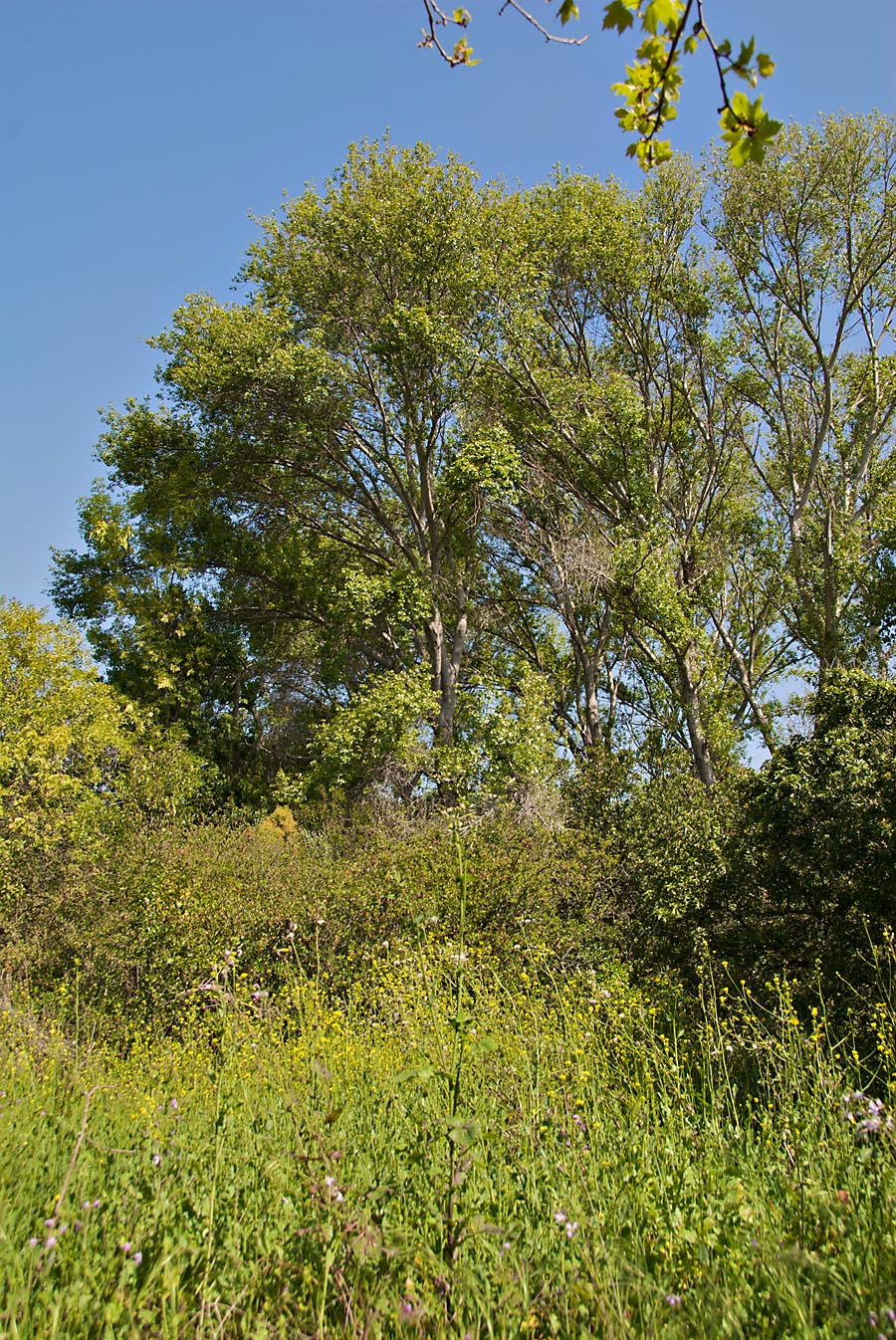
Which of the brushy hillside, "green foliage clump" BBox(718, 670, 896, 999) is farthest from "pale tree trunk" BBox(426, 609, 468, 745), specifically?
the brushy hillside

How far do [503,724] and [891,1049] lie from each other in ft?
39.8

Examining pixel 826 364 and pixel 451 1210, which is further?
pixel 826 364

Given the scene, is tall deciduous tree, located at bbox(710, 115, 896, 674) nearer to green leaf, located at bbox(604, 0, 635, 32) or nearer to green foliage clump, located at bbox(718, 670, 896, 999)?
green foliage clump, located at bbox(718, 670, 896, 999)

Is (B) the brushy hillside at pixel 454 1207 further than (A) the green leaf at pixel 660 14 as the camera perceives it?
Yes

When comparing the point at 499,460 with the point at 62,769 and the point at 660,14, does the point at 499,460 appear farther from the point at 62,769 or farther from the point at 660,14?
the point at 660,14

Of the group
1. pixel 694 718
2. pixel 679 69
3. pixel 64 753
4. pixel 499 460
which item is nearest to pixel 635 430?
pixel 499 460

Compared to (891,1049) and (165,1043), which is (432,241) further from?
(891,1049)

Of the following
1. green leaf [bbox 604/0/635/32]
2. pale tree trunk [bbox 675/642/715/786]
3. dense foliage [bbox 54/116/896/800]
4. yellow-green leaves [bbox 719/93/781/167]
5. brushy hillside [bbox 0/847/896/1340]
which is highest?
dense foliage [bbox 54/116/896/800]

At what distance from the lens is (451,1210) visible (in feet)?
8.39

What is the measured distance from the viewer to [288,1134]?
12.2ft

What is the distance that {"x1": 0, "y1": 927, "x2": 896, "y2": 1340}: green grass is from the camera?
228cm

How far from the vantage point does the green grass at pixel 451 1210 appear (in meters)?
2.28

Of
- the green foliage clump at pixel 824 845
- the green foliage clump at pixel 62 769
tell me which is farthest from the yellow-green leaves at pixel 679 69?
the green foliage clump at pixel 62 769

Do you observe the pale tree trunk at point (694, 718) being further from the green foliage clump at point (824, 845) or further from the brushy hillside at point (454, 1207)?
the brushy hillside at point (454, 1207)
